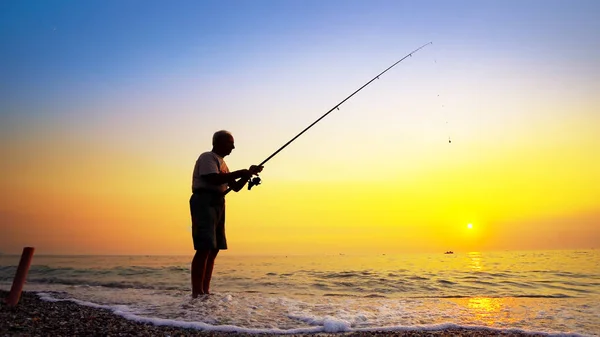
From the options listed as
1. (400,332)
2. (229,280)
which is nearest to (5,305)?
(400,332)

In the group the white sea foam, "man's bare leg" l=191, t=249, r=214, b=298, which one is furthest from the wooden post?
"man's bare leg" l=191, t=249, r=214, b=298

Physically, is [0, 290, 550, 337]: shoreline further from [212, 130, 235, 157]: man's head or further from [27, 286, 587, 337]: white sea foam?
[212, 130, 235, 157]: man's head

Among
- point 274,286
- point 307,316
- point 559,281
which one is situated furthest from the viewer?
point 559,281

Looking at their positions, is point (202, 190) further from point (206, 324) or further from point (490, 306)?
Answer: point (490, 306)

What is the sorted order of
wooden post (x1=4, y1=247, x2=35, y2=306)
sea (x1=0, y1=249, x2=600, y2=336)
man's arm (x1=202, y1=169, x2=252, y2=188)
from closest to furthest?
sea (x1=0, y1=249, x2=600, y2=336) → wooden post (x1=4, y1=247, x2=35, y2=306) → man's arm (x1=202, y1=169, x2=252, y2=188)

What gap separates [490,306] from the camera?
7.12 meters

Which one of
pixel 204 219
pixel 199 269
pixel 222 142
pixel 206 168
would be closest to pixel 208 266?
pixel 199 269

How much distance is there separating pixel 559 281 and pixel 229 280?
29.2 ft

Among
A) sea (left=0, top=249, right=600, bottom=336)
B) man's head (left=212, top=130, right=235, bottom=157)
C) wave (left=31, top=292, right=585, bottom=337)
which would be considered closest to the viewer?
wave (left=31, top=292, right=585, bottom=337)

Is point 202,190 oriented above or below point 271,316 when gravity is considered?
above

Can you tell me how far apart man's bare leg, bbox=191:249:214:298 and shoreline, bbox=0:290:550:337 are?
1116mm

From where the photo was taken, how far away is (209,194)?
6164 millimetres

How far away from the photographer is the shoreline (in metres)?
4.47

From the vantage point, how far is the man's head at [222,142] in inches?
250
